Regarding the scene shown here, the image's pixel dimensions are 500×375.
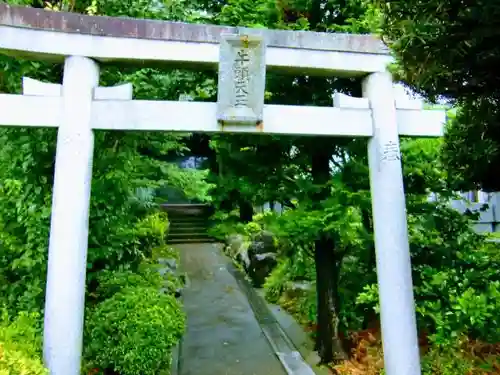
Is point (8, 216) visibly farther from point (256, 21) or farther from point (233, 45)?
point (256, 21)

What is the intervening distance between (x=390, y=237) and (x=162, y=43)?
287cm

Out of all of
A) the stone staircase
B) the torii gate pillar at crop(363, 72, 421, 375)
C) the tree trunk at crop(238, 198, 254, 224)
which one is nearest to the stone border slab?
the torii gate pillar at crop(363, 72, 421, 375)

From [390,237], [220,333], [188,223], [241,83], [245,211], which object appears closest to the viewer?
[241,83]

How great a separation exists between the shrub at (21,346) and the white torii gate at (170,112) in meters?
0.23

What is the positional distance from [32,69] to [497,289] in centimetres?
543

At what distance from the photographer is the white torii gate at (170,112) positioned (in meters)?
3.79

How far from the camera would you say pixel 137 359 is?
4.34m

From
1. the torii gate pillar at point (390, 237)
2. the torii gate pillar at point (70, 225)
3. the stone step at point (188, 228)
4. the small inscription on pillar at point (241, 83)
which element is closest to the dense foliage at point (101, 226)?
the torii gate pillar at point (70, 225)

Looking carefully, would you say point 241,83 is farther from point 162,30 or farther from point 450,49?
point 450,49

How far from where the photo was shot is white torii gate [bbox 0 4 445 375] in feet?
12.5

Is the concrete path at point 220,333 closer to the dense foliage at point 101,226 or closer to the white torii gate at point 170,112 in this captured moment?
the dense foliage at point 101,226

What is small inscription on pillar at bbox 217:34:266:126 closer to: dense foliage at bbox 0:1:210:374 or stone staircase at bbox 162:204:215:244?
dense foliage at bbox 0:1:210:374

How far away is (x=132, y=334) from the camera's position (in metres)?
4.43

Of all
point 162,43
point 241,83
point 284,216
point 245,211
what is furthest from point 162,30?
point 245,211
